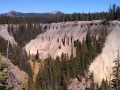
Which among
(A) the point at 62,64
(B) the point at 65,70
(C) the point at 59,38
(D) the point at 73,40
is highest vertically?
(C) the point at 59,38

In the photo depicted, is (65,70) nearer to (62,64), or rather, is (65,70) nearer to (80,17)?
(62,64)

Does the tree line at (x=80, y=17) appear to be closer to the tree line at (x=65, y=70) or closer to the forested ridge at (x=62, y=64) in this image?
the forested ridge at (x=62, y=64)

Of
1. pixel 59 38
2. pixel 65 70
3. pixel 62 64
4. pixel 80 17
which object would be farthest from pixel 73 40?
pixel 65 70

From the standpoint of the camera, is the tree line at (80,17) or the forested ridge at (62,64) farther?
the tree line at (80,17)

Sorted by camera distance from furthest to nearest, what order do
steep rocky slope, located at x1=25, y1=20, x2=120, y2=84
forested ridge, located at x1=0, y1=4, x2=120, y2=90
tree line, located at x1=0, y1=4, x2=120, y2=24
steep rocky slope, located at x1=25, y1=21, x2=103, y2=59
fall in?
tree line, located at x1=0, y1=4, x2=120, y2=24
steep rocky slope, located at x1=25, y1=21, x2=103, y2=59
steep rocky slope, located at x1=25, y1=20, x2=120, y2=84
forested ridge, located at x1=0, y1=4, x2=120, y2=90

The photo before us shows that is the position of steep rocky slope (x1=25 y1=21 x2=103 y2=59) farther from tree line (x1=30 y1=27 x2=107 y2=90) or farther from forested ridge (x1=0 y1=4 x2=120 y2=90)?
tree line (x1=30 y1=27 x2=107 y2=90)

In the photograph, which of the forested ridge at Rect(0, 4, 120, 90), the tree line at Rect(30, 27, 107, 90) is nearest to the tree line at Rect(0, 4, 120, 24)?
the forested ridge at Rect(0, 4, 120, 90)

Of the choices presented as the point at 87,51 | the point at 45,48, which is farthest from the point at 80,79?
the point at 45,48

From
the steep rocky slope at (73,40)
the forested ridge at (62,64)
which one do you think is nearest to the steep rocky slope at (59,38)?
the steep rocky slope at (73,40)

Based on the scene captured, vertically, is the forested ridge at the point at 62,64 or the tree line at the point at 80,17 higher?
the tree line at the point at 80,17

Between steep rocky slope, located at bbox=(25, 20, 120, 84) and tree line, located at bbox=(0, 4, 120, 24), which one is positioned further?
tree line, located at bbox=(0, 4, 120, 24)

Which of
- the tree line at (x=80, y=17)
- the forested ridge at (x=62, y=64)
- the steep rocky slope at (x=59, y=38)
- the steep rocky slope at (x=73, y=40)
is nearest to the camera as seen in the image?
the forested ridge at (x=62, y=64)
